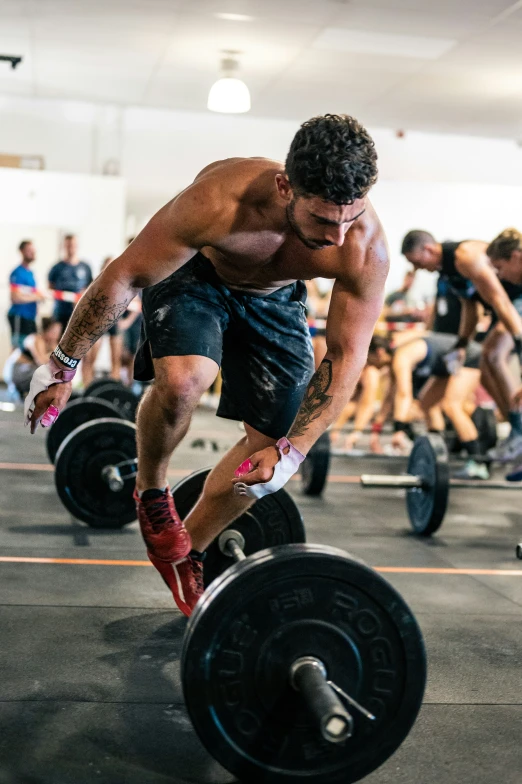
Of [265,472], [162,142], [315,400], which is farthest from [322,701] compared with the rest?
[162,142]

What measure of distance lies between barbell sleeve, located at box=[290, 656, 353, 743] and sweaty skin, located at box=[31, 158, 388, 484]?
37cm

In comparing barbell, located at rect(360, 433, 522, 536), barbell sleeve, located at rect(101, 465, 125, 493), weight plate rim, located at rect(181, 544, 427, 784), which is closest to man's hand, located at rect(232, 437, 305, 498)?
weight plate rim, located at rect(181, 544, 427, 784)

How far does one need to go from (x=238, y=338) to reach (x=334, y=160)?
64 cm

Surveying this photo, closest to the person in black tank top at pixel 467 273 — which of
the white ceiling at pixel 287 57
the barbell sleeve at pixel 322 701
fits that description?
the white ceiling at pixel 287 57

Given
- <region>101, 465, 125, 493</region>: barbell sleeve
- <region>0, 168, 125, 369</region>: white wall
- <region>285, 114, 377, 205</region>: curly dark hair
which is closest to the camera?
<region>285, 114, 377, 205</region>: curly dark hair

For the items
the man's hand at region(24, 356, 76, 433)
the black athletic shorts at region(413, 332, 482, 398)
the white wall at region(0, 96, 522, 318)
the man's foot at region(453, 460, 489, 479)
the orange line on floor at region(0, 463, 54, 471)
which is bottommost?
the orange line on floor at region(0, 463, 54, 471)

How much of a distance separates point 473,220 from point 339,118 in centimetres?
927

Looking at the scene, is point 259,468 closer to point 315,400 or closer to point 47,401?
point 315,400

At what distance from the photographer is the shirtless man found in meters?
1.45

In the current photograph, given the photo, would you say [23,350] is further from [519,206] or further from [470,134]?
[519,206]

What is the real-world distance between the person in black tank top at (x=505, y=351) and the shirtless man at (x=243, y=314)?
1829 mm

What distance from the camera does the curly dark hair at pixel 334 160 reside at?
139 cm

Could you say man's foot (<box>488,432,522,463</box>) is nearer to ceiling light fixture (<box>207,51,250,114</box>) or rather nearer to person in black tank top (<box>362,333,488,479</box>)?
person in black tank top (<box>362,333,488,479</box>)

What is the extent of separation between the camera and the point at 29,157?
9117mm
